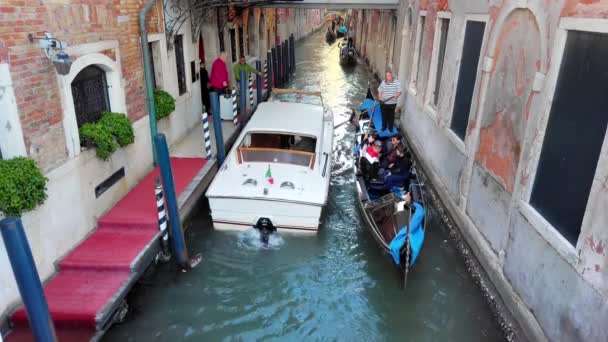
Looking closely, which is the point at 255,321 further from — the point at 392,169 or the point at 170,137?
the point at 170,137

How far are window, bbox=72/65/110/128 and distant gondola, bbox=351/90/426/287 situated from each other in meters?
3.28

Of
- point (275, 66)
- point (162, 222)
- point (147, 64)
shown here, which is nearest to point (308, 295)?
point (162, 222)

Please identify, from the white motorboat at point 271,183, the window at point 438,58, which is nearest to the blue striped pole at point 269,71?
the window at point 438,58

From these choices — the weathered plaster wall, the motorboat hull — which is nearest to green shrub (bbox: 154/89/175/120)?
the motorboat hull

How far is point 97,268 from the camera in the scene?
13.4 feet

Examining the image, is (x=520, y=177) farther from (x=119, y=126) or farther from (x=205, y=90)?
(x=205, y=90)

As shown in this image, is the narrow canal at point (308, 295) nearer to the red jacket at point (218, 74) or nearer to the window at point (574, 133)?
the window at point (574, 133)

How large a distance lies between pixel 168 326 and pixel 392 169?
3.30 metres

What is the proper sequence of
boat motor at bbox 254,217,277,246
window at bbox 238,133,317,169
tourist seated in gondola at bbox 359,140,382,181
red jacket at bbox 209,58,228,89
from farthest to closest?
red jacket at bbox 209,58,228,89
tourist seated in gondola at bbox 359,140,382,181
window at bbox 238,133,317,169
boat motor at bbox 254,217,277,246

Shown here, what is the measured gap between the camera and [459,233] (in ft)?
18.0

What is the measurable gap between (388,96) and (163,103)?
3.67m

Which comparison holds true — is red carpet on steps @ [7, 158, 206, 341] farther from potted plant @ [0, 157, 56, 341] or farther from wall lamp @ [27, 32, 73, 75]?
wall lamp @ [27, 32, 73, 75]

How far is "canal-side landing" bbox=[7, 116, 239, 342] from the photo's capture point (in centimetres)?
356

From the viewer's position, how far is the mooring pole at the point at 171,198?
4301 millimetres
